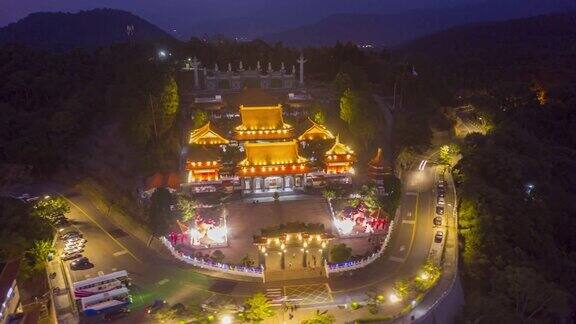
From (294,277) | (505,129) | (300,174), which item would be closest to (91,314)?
(294,277)

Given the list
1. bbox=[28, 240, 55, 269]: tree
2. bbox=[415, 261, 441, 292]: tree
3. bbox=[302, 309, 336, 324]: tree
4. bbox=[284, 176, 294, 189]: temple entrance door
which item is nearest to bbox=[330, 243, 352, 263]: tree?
bbox=[415, 261, 441, 292]: tree

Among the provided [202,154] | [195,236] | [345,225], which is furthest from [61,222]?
[345,225]

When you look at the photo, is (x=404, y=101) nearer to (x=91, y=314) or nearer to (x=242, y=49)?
(x=242, y=49)

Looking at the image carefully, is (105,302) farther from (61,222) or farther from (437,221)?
(437,221)

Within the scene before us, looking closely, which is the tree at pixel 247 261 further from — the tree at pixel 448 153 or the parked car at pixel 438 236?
the tree at pixel 448 153

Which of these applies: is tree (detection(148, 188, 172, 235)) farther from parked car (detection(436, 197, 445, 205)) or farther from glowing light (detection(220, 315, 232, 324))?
parked car (detection(436, 197, 445, 205))

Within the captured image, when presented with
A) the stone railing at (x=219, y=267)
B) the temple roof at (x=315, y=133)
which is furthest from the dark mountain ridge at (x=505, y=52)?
the stone railing at (x=219, y=267)
